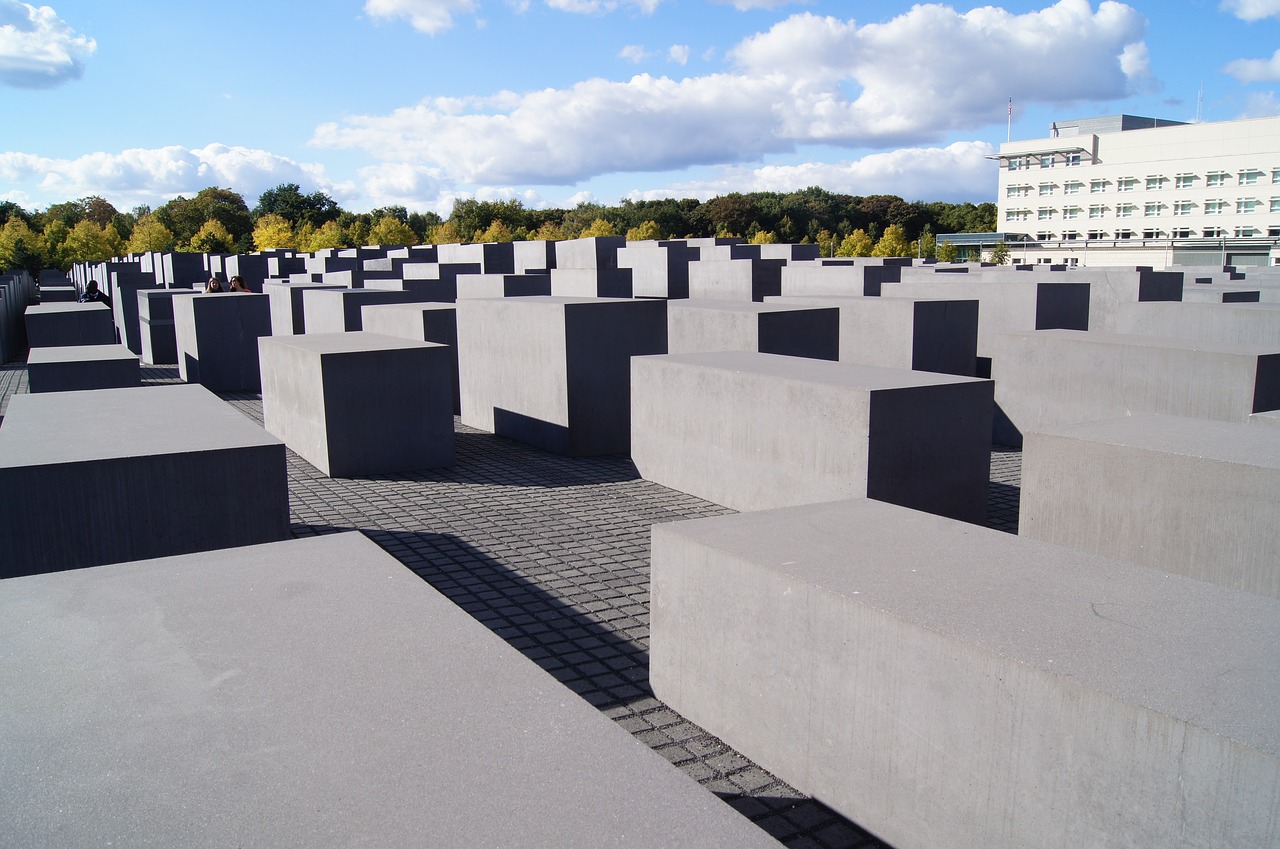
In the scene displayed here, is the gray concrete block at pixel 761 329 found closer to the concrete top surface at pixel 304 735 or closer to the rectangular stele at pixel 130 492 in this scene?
the rectangular stele at pixel 130 492

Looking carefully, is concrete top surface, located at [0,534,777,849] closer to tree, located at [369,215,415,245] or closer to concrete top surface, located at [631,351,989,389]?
concrete top surface, located at [631,351,989,389]

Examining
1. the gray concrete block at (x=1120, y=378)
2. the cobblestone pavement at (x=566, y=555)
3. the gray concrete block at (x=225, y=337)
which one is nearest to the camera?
the cobblestone pavement at (x=566, y=555)

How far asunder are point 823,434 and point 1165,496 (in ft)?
8.11

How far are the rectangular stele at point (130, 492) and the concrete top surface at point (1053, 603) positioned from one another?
3.09 meters

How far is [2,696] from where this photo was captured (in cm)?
274

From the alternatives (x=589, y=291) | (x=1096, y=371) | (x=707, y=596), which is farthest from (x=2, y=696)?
(x=589, y=291)

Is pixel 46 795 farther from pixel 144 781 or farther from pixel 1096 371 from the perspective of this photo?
pixel 1096 371

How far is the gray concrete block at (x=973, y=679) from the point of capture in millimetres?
2736

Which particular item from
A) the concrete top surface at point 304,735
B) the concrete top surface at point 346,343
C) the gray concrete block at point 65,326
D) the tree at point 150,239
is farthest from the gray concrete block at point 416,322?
the tree at point 150,239

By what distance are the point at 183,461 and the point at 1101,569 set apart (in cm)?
514

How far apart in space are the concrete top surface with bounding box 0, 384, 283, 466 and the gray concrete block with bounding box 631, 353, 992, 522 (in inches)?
148

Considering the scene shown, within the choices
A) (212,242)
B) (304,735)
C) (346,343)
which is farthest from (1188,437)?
(212,242)

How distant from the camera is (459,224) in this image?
64.2 m

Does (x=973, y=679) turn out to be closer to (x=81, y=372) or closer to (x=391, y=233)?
(x=81, y=372)
